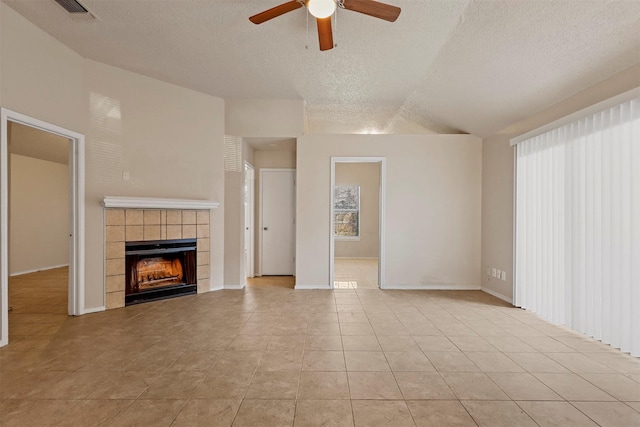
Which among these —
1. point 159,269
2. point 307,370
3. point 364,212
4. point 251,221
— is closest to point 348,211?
point 364,212

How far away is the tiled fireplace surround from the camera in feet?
13.1

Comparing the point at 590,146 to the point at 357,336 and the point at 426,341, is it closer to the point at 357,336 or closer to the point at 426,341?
the point at 426,341

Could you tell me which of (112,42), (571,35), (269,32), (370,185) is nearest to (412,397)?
(571,35)

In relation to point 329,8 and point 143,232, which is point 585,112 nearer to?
point 329,8

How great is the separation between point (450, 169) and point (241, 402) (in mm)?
4412

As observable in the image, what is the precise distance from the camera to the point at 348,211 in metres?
8.98

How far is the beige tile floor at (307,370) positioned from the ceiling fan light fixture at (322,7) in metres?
2.56

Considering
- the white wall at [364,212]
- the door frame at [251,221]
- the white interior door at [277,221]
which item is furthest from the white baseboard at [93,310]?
the white wall at [364,212]

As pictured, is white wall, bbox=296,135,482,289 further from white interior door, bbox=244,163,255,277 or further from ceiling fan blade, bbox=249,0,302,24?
ceiling fan blade, bbox=249,0,302,24

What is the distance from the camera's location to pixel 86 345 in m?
2.90

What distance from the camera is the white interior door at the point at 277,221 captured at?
6055mm

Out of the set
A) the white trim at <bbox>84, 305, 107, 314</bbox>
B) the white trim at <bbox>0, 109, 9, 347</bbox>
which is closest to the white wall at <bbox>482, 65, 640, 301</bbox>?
the white trim at <bbox>84, 305, 107, 314</bbox>

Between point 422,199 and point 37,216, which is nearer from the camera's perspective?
point 422,199

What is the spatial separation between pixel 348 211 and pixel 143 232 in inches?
221
